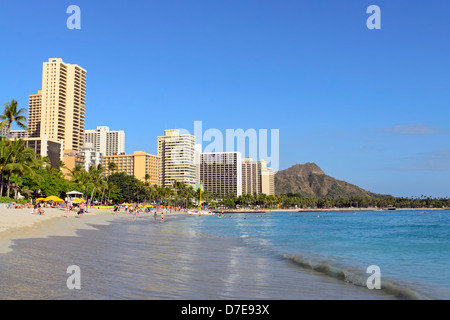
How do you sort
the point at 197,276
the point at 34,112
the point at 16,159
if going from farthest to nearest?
the point at 34,112
the point at 16,159
the point at 197,276

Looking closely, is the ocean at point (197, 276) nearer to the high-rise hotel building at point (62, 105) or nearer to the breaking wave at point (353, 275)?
the breaking wave at point (353, 275)

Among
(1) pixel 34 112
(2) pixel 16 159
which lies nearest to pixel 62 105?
(1) pixel 34 112

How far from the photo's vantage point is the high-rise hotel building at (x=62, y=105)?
15950 centimetres

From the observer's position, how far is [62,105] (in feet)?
535

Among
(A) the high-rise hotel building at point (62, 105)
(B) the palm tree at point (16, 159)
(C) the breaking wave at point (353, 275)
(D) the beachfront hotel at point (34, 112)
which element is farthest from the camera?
(D) the beachfront hotel at point (34, 112)

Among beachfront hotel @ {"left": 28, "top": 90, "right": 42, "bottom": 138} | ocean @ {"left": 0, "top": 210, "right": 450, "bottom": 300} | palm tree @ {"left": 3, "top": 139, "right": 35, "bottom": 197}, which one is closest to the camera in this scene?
ocean @ {"left": 0, "top": 210, "right": 450, "bottom": 300}

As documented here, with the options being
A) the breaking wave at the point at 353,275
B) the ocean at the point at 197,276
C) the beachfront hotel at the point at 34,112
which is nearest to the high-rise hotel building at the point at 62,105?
the beachfront hotel at the point at 34,112

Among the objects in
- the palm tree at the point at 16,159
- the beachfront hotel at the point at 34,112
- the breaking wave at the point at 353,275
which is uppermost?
the beachfront hotel at the point at 34,112

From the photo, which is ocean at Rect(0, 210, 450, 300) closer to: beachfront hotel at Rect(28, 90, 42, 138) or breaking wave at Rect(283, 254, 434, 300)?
breaking wave at Rect(283, 254, 434, 300)

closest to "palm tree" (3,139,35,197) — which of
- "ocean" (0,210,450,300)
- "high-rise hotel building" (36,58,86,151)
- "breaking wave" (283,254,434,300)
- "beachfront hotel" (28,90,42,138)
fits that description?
"ocean" (0,210,450,300)

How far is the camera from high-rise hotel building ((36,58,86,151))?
15950cm

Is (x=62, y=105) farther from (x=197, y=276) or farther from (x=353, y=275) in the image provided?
(x=353, y=275)
